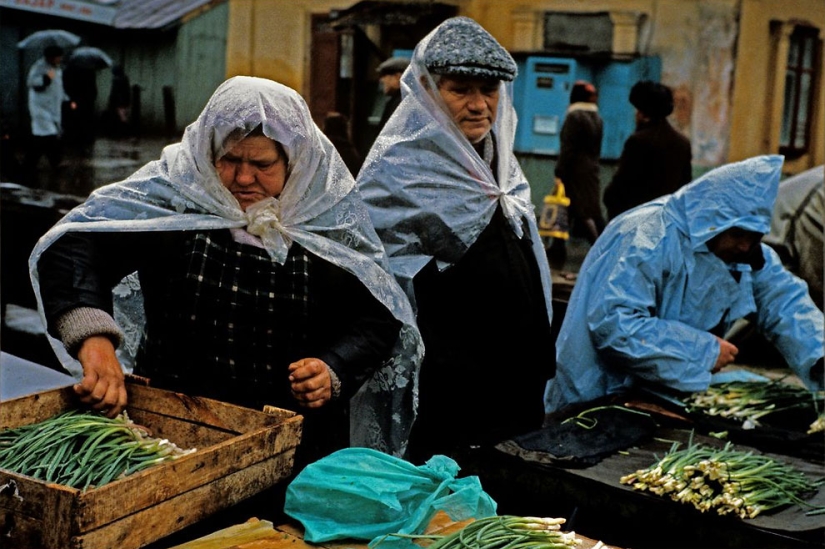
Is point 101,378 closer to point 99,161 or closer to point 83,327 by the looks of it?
point 83,327

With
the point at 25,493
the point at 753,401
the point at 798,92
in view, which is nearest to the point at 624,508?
the point at 753,401

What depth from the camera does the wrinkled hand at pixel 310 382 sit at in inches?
96.7

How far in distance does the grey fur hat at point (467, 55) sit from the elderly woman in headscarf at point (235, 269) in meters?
0.70

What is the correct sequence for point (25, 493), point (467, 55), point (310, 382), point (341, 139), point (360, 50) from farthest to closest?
point (360, 50) < point (341, 139) < point (467, 55) < point (310, 382) < point (25, 493)

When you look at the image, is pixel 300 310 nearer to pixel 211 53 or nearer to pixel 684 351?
pixel 684 351

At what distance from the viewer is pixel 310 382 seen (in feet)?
8.05

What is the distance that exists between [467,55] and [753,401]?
1.67 metres

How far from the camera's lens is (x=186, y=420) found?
2.43m

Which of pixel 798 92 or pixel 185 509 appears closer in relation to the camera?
pixel 185 509

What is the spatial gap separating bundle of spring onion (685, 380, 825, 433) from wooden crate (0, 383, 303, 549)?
1.92 meters

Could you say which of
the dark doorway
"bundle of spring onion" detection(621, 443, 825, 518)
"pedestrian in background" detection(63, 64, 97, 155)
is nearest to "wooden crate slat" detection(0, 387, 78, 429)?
"bundle of spring onion" detection(621, 443, 825, 518)

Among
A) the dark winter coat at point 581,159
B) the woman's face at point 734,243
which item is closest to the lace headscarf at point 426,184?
the woman's face at point 734,243

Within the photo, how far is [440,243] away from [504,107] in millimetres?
572

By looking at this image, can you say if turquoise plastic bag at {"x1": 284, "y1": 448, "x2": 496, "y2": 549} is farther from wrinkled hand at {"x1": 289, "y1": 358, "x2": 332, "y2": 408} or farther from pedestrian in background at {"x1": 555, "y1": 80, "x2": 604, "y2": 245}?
pedestrian in background at {"x1": 555, "y1": 80, "x2": 604, "y2": 245}
